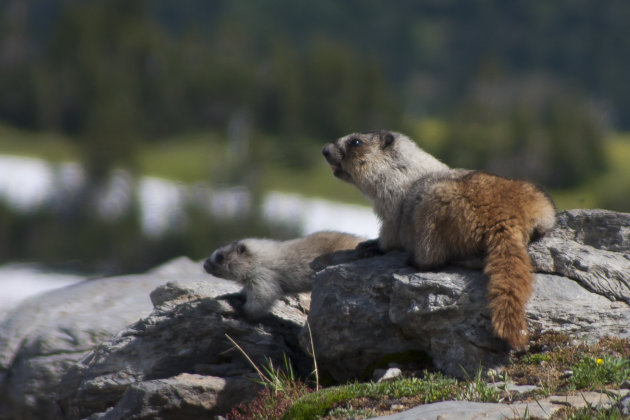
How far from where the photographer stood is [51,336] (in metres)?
15.1

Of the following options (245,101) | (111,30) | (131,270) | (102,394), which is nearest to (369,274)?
(102,394)

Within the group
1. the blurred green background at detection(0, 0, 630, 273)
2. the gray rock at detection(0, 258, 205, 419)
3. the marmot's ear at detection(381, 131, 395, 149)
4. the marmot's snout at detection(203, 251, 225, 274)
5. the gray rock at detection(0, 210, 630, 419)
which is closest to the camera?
the gray rock at detection(0, 210, 630, 419)

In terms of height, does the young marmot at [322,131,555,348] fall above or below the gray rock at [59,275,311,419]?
above

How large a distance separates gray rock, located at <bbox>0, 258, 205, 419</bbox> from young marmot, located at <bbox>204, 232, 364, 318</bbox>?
2.14 m

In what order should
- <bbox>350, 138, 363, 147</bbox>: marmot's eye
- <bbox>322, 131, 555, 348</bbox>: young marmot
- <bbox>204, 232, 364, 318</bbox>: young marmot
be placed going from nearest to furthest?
<bbox>322, 131, 555, 348</bbox>: young marmot, <bbox>350, 138, 363, 147</bbox>: marmot's eye, <bbox>204, 232, 364, 318</bbox>: young marmot

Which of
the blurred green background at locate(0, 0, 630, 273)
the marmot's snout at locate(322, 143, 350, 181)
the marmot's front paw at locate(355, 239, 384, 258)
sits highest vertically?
the blurred green background at locate(0, 0, 630, 273)

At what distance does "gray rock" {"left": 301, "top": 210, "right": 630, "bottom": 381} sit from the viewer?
32.8 feet

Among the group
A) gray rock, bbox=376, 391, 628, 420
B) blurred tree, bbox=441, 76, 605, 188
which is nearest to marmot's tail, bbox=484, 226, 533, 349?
gray rock, bbox=376, 391, 628, 420

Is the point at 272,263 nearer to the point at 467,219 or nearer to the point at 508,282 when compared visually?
the point at 467,219

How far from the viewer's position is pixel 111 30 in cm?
14038

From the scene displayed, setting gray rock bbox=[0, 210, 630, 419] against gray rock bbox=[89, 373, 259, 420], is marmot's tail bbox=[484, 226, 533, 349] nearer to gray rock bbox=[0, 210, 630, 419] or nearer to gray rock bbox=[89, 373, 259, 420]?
gray rock bbox=[0, 210, 630, 419]

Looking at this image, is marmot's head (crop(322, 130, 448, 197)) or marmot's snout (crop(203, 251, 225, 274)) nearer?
marmot's head (crop(322, 130, 448, 197))

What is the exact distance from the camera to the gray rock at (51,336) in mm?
14789

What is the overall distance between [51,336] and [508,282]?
8.95 meters
